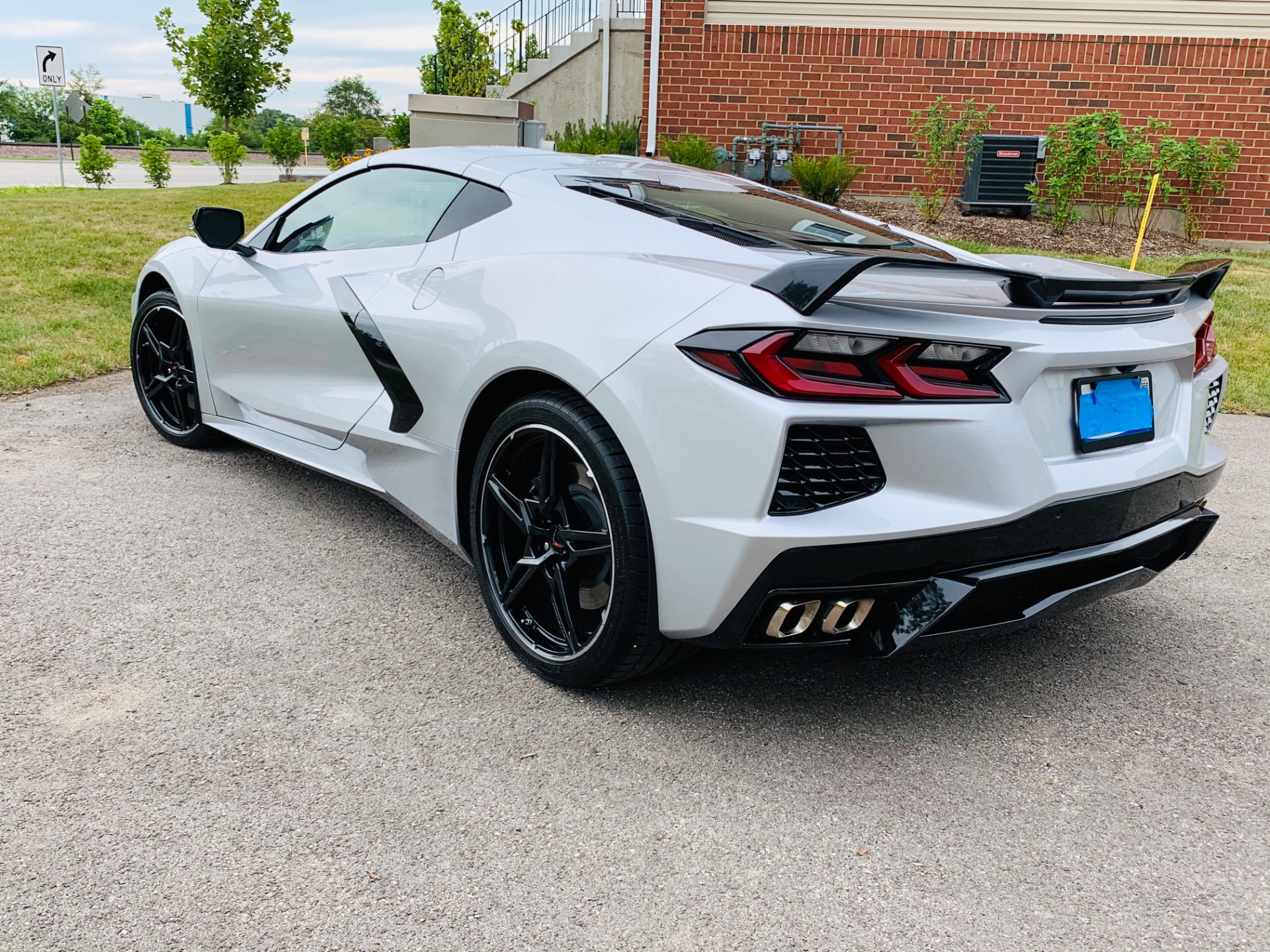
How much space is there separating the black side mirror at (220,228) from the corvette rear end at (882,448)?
2475mm

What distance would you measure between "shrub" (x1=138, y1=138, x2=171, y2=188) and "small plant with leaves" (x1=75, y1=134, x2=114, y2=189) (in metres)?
0.72

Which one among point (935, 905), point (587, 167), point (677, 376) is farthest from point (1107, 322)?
point (587, 167)

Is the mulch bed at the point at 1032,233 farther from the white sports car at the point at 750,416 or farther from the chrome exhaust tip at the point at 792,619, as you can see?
the chrome exhaust tip at the point at 792,619

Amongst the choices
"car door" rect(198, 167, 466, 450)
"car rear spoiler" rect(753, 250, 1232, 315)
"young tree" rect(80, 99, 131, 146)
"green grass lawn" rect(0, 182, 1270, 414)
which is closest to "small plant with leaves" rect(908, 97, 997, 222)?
"green grass lawn" rect(0, 182, 1270, 414)

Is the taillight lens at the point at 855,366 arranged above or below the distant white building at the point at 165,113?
below

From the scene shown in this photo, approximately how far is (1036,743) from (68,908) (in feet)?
7.03

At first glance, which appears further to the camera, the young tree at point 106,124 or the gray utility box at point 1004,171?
the young tree at point 106,124

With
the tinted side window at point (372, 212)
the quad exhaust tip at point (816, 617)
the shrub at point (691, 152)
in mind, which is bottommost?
the quad exhaust tip at point (816, 617)

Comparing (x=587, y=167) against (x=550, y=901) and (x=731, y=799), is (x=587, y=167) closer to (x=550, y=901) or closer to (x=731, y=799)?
(x=731, y=799)

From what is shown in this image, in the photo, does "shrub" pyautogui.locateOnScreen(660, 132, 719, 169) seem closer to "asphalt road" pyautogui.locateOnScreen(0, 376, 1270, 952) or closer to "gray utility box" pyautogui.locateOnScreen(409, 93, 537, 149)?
"gray utility box" pyautogui.locateOnScreen(409, 93, 537, 149)

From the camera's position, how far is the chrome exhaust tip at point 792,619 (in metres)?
2.26

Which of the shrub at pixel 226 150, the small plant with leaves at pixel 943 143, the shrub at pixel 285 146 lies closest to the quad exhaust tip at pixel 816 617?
the small plant with leaves at pixel 943 143

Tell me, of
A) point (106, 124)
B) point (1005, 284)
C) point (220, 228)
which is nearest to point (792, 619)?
point (1005, 284)

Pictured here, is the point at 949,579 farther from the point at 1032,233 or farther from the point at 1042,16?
the point at 1042,16
